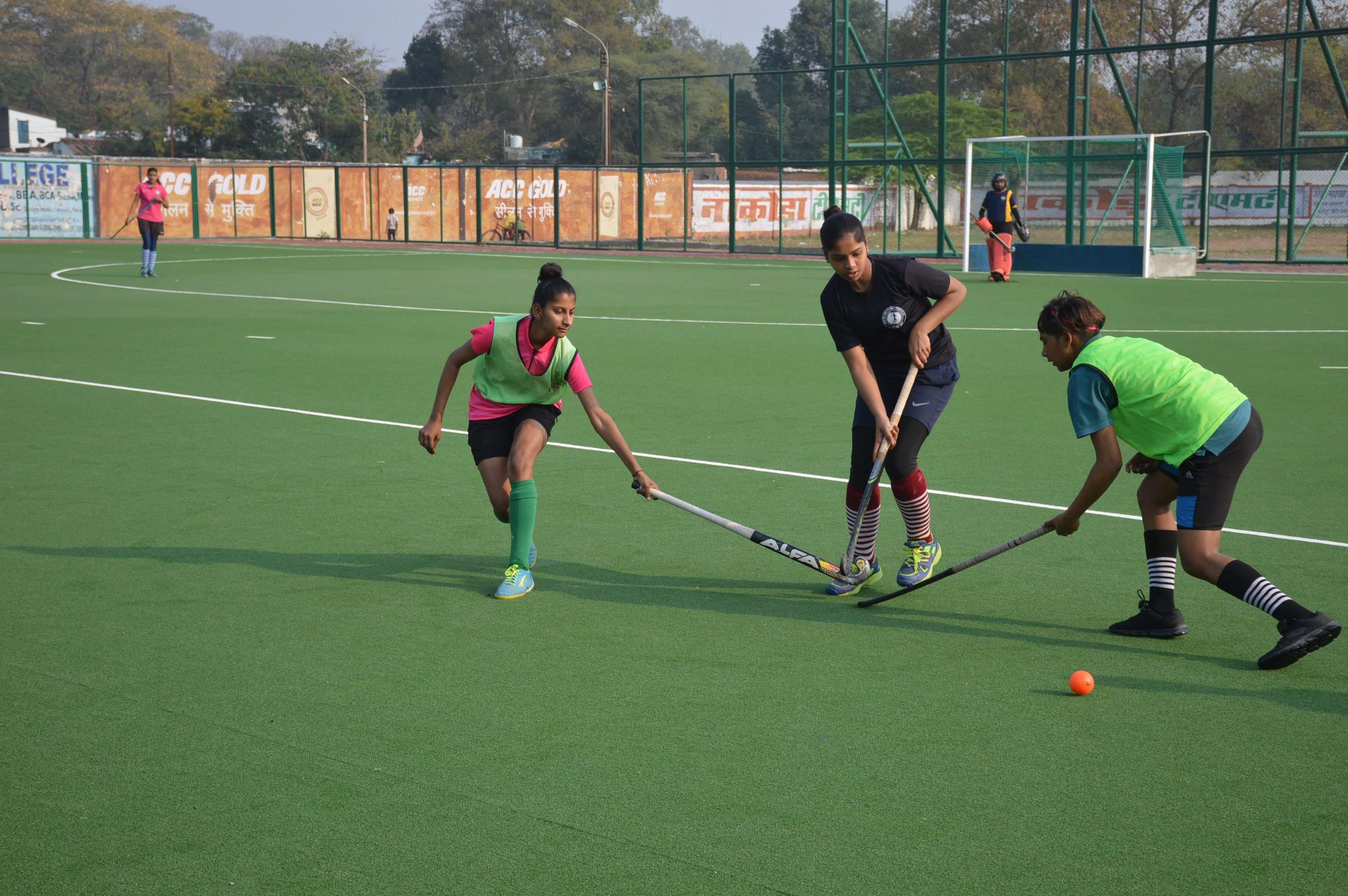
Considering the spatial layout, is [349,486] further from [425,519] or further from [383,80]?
[383,80]

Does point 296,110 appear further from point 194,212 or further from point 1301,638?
point 1301,638

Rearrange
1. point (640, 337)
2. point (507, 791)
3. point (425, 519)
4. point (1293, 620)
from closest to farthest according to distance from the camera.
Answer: point (507, 791), point (1293, 620), point (425, 519), point (640, 337)

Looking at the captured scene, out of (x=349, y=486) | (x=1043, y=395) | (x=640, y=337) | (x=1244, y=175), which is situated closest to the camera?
(x=349, y=486)

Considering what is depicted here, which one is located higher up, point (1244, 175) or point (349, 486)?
point (1244, 175)

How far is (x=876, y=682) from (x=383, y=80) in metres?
109

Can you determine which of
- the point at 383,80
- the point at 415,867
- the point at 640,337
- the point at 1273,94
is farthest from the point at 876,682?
the point at 383,80

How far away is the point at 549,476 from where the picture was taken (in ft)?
28.6

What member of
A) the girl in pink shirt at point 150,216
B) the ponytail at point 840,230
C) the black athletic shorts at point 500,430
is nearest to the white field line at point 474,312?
the girl in pink shirt at point 150,216

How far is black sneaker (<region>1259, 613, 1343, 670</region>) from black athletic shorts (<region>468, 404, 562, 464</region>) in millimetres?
3256

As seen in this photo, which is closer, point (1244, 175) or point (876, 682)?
point (876, 682)

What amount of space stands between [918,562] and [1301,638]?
Answer: 1.78 metres

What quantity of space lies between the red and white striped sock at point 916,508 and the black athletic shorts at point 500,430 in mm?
1666

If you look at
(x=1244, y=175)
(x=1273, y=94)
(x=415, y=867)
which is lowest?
(x=415, y=867)

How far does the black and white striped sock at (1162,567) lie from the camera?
18.1ft
